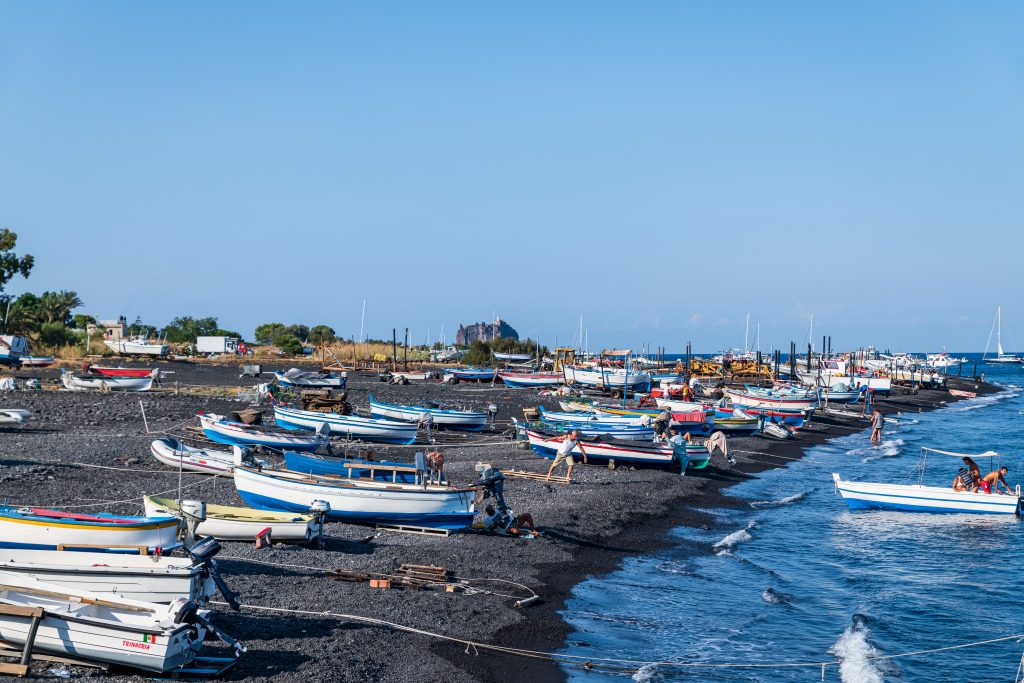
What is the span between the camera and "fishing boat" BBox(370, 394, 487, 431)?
4359 centimetres

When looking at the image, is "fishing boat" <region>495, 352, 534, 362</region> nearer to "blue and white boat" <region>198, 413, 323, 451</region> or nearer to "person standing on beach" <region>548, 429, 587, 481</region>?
"person standing on beach" <region>548, 429, 587, 481</region>

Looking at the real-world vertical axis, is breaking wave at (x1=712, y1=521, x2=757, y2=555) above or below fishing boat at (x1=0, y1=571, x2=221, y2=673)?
below

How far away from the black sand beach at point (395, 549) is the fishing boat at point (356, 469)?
2.01 metres

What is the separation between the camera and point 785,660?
54.7 ft

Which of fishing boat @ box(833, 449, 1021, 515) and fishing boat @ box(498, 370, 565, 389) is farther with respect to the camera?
fishing boat @ box(498, 370, 565, 389)

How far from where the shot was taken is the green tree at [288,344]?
10288 centimetres

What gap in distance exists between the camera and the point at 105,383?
5097 cm

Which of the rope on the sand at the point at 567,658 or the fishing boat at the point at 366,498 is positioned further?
the fishing boat at the point at 366,498

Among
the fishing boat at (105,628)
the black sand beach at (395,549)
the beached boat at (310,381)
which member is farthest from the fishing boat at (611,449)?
the beached boat at (310,381)

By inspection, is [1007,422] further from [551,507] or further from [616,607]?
[616,607]

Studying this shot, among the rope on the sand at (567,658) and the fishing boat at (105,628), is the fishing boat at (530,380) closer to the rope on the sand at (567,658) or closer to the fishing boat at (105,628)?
the rope on the sand at (567,658)

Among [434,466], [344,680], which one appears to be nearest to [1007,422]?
[434,466]

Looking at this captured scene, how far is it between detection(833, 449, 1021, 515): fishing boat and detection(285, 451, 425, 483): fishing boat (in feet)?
52.9

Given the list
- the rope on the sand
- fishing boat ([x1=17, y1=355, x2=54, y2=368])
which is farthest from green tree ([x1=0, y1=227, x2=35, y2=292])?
the rope on the sand
